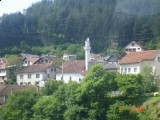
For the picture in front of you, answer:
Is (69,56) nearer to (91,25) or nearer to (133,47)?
(133,47)

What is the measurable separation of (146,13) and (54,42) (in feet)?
42.8

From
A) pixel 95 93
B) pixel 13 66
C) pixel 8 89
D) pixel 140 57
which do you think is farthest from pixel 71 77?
pixel 95 93

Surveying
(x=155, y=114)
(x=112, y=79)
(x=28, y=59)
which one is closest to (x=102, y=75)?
(x=112, y=79)

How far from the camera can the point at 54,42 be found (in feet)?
190

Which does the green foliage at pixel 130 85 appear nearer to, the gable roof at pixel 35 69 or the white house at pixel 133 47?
the gable roof at pixel 35 69

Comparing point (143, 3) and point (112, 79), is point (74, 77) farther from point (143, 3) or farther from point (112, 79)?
point (143, 3)

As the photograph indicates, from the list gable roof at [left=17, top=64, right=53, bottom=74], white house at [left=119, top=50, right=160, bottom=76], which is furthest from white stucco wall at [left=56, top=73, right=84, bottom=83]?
white house at [left=119, top=50, right=160, bottom=76]

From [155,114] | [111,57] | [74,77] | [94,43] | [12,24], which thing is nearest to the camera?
[155,114]

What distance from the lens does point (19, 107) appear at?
27406 mm

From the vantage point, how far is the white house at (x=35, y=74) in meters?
39.2

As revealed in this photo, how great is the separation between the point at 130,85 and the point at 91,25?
111ft

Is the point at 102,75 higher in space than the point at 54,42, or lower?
lower

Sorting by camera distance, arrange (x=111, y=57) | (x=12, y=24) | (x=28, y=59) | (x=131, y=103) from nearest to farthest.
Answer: (x=131, y=103) → (x=111, y=57) → (x=28, y=59) → (x=12, y=24)

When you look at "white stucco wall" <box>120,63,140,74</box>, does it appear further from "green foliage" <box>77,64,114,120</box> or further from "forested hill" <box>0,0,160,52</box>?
"forested hill" <box>0,0,160,52</box>
